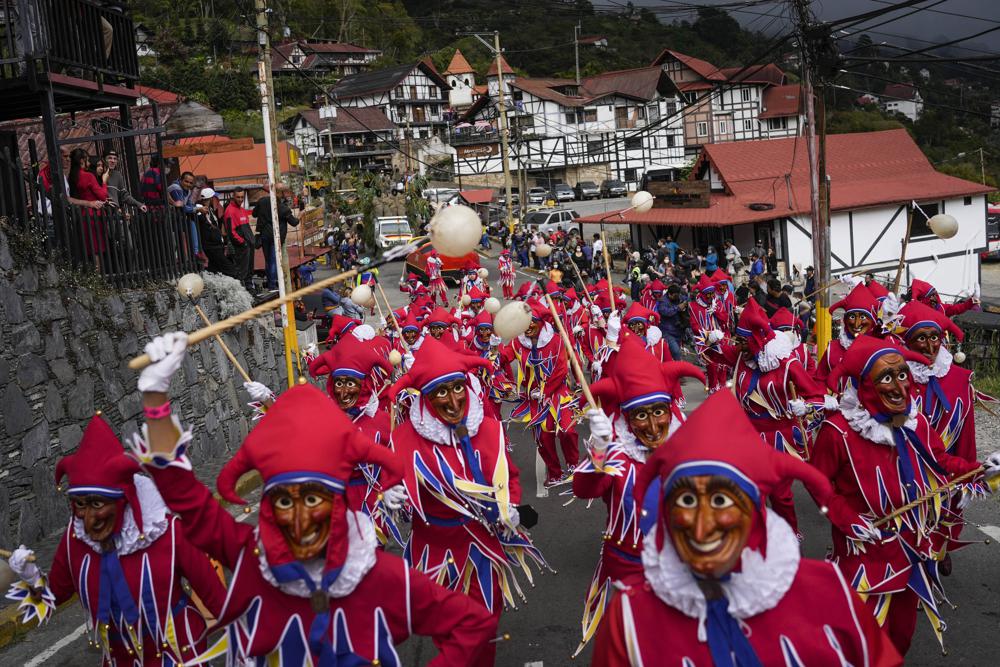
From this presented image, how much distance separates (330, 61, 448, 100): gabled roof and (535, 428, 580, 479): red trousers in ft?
237

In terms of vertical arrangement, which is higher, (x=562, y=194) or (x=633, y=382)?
(x=633, y=382)

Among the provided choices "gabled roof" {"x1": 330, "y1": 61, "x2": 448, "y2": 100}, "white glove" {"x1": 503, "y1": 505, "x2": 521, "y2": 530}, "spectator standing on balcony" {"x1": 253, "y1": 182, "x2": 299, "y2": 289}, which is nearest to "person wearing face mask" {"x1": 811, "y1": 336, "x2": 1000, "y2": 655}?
"white glove" {"x1": 503, "y1": 505, "x2": 521, "y2": 530}

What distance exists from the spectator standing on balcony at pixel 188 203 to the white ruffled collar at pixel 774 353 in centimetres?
869

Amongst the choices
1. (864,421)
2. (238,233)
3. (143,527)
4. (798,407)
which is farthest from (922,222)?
(143,527)

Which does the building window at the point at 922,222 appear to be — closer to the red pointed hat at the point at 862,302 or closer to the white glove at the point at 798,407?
the red pointed hat at the point at 862,302

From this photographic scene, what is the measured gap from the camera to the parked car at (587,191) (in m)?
61.3

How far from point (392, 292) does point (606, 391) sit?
29.4 m

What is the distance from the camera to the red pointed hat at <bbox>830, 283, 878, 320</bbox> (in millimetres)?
8828

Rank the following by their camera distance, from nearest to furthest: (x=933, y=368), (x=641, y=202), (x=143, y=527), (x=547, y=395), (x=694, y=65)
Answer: (x=143, y=527)
(x=933, y=368)
(x=641, y=202)
(x=547, y=395)
(x=694, y=65)

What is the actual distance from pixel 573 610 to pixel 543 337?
16.7 feet

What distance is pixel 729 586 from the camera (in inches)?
117

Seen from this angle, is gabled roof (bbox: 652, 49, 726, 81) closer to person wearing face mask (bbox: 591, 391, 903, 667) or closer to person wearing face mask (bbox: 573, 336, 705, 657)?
person wearing face mask (bbox: 573, 336, 705, 657)

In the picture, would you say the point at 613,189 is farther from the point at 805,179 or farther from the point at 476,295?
the point at 476,295

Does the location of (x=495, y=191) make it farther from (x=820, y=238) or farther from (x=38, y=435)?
(x=38, y=435)
